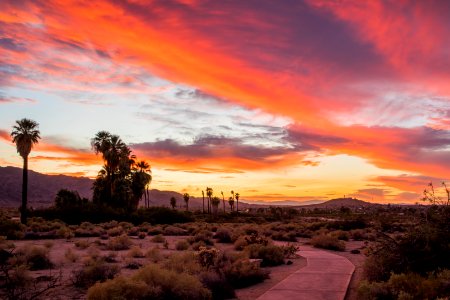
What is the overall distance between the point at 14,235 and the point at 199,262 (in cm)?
2226

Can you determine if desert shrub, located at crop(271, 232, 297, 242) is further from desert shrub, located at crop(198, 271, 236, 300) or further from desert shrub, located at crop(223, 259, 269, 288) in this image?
desert shrub, located at crop(198, 271, 236, 300)

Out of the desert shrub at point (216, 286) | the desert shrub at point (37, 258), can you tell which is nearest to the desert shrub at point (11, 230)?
the desert shrub at point (37, 258)

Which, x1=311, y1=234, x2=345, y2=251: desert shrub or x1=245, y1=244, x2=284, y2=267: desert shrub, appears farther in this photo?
x1=311, y1=234, x2=345, y2=251: desert shrub

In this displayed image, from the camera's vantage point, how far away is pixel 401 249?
39.0 ft

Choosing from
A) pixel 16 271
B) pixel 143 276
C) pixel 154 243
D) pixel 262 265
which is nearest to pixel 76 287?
pixel 16 271

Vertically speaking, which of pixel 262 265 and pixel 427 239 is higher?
pixel 427 239

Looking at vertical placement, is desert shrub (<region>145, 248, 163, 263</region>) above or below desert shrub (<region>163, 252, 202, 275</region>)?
below

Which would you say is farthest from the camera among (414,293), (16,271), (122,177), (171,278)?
(122,177)

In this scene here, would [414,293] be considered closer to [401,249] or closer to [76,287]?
[401,249]

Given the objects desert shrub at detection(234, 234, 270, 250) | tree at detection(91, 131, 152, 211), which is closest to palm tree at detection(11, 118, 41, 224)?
tree at detection(91, 131, 152, 211)

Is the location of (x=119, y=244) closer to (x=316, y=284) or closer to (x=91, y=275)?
(x=91, y=275)

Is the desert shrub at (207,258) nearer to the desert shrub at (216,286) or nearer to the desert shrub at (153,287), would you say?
the desert shrub at (216,286)

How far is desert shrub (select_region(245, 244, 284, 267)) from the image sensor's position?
1856cm

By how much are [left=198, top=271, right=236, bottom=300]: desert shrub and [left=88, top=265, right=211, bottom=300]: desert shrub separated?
2.41 feet
